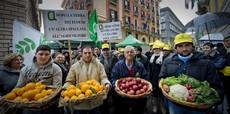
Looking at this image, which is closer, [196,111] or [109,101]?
[196,111]

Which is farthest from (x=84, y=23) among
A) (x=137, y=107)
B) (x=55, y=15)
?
(x=137, y=107)

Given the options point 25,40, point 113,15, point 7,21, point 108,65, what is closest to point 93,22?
point 108,65

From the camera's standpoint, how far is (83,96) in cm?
474

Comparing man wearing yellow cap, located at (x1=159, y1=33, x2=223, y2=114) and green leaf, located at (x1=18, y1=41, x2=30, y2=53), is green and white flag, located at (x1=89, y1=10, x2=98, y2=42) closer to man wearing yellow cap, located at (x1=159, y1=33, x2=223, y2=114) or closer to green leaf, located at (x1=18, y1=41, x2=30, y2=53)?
green leaf, located at (x1=18, y1=41, x2=30, y2=53)

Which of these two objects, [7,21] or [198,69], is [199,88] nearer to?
[198,69]

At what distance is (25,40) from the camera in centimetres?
746

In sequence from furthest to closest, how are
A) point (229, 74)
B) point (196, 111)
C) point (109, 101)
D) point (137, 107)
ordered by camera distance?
1. point (109, 101)
2. point (229, 74)
3. point (137, 107)
4. point (196, 111)

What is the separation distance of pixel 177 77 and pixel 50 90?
6.82 ft

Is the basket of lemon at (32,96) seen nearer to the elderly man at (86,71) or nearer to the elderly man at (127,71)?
the elderly man at (86,71)

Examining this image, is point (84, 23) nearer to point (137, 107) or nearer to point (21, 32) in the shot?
point (21, 32)

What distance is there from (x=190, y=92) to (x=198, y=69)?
0.56 meters

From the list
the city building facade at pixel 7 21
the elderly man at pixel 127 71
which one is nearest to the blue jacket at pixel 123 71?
the elderly man at pixel 127 71

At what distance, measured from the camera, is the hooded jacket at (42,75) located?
5082 mm

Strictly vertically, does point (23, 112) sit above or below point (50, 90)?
below
